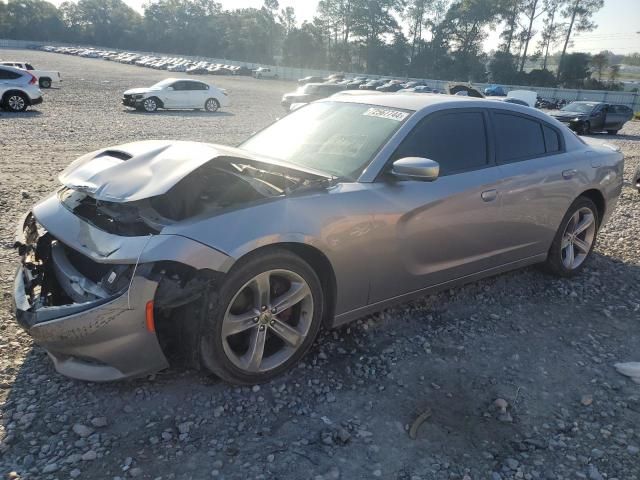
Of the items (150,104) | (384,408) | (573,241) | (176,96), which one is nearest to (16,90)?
(150,104)

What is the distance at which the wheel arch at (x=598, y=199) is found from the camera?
15.8 feet

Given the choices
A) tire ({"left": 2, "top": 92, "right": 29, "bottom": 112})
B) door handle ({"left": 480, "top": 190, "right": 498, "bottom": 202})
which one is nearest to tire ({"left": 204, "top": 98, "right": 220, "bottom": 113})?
tire ({"left": 2, "top": 92, "right": 29, "bottom": 112})

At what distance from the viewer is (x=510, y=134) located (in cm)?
420

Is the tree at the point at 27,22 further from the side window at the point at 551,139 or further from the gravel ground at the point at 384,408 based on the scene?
the side window at the point at 551,139

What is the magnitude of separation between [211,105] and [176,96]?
5.21ft

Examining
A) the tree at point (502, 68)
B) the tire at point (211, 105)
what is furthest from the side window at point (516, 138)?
the tree at point (502, 68)

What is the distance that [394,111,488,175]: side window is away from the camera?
11.8 ft

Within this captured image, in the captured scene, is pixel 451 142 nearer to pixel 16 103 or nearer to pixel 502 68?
pixel 16 103

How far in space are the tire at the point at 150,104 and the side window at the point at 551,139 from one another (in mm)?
18463

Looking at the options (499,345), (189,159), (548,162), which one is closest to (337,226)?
(189,159)

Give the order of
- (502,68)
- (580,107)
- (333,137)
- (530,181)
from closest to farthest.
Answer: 1. (333,137)
2. (530,181)
3. (580,107)
4. (502,68)

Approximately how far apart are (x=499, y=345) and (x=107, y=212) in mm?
2762

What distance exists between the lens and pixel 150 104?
2031 centimetres

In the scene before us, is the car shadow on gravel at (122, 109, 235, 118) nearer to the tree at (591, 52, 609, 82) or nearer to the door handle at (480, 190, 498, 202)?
the door handle at (480, 190, 498, 202)
